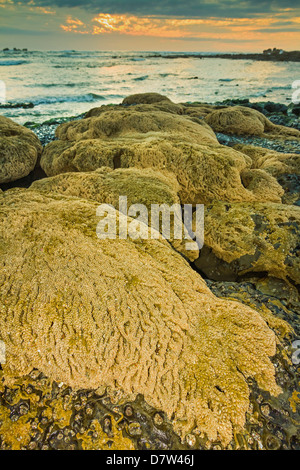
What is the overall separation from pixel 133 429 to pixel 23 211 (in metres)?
2.61

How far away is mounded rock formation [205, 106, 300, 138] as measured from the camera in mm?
10352

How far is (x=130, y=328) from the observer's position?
2398mm

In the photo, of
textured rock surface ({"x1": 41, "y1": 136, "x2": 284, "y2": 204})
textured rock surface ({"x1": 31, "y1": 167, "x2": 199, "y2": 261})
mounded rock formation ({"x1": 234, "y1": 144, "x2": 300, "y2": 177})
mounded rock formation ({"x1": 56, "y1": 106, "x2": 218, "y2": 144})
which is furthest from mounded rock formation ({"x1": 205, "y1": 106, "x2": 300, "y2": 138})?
textured rock surface ({"x1": 31, "y1": 167, "x2": 199, "y2": 261})

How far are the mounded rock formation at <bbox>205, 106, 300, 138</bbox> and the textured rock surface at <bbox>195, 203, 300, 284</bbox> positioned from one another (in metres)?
6.82

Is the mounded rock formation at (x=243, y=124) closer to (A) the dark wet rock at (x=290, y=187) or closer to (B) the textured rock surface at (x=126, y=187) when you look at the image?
(A) the dark wet rock at (x=290, y=187)

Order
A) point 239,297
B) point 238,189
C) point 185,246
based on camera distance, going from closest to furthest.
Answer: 1. point 239,297
2. point 185,246
3. point 238,189

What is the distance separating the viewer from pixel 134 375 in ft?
7.36
